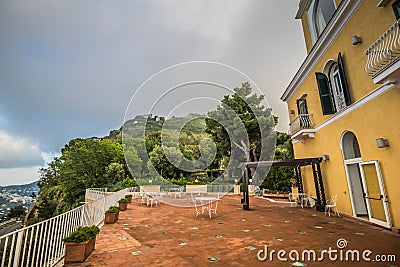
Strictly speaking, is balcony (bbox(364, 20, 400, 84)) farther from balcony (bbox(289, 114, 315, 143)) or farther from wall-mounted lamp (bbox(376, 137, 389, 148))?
balcony (bbox(289, 114, 315, 143))

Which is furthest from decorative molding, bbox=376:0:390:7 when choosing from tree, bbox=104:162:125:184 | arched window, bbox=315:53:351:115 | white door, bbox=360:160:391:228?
tree, bbox=104:162:125:184

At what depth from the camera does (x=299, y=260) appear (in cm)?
280

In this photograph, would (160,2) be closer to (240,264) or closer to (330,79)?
(330,79)

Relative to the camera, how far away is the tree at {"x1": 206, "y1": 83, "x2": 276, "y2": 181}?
589 inches

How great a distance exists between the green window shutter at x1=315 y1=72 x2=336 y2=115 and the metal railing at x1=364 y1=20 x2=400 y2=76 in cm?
216

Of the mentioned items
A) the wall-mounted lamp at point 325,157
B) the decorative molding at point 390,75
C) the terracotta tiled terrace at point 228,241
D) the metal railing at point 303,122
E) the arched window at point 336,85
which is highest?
the arched window at point 336,85

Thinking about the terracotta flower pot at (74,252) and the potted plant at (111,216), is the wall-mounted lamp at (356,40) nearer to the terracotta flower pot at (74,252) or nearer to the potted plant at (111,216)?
the terracotta flower pot at (74,252)

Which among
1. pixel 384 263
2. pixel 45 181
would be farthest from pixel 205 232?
pixel 45 181

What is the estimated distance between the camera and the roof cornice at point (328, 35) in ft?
16.4

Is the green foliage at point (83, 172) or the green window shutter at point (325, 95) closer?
the green window shutter at point (325, 95)

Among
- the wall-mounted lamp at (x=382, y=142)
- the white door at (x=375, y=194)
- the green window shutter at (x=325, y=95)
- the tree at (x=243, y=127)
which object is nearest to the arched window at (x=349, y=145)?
the white door at (x=375, y=194)

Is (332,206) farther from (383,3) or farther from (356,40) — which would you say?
(383,3)

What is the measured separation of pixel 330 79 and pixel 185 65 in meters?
6.17

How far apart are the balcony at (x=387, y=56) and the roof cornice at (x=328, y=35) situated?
5.78 feet
